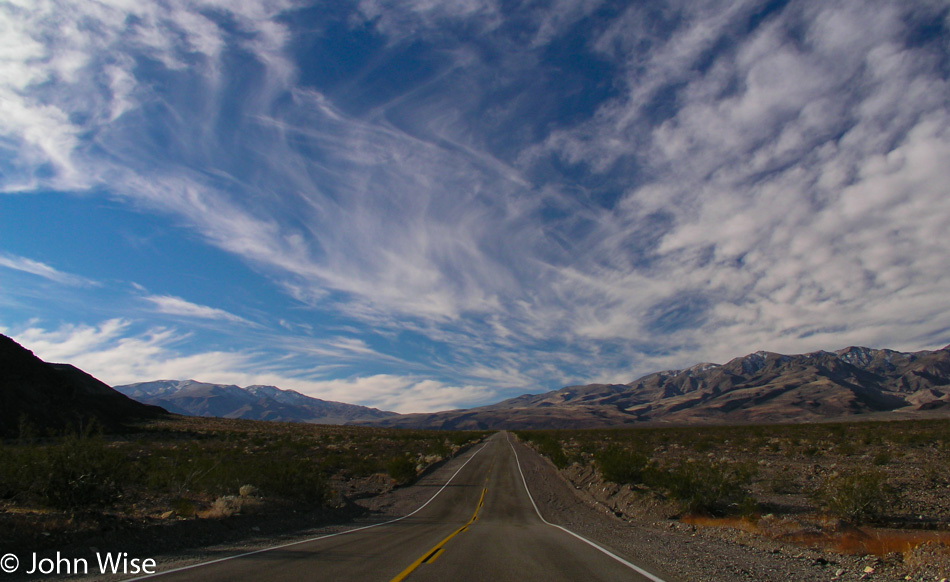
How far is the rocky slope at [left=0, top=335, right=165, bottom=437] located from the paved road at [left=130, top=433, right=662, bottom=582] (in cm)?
4747

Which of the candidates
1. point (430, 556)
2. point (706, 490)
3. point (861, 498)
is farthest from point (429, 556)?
point (861, 498)

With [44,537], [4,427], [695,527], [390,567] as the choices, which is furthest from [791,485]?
[4,427]

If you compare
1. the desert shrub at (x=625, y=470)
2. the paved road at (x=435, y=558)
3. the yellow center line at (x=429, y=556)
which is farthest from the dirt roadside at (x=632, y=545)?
the yellow center line at (x=429, y=556)

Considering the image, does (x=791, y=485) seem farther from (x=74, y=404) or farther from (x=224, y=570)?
(x=74, y=404)

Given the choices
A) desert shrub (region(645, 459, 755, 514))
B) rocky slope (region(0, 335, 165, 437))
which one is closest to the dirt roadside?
desert shrub (region(645, 459, 755, 514))

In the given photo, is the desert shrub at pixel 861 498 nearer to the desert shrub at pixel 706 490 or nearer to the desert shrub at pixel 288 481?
the desert shrub at pixel 706 490

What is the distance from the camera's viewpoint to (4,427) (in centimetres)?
4341

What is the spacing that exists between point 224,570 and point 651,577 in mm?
8227

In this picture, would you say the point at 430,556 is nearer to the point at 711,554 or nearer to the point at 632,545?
the point at 632,545

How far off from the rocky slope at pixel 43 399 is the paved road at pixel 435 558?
47.5 m

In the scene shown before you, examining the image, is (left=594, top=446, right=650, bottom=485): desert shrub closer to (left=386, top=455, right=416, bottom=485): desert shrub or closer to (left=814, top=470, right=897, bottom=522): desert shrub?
(left=814, top=470, right=897, bottom=522): desert shrub

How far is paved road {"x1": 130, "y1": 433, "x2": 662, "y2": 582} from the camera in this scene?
8.55m

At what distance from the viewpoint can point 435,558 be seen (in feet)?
33.7

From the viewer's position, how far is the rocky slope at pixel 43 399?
48594 millimetres
